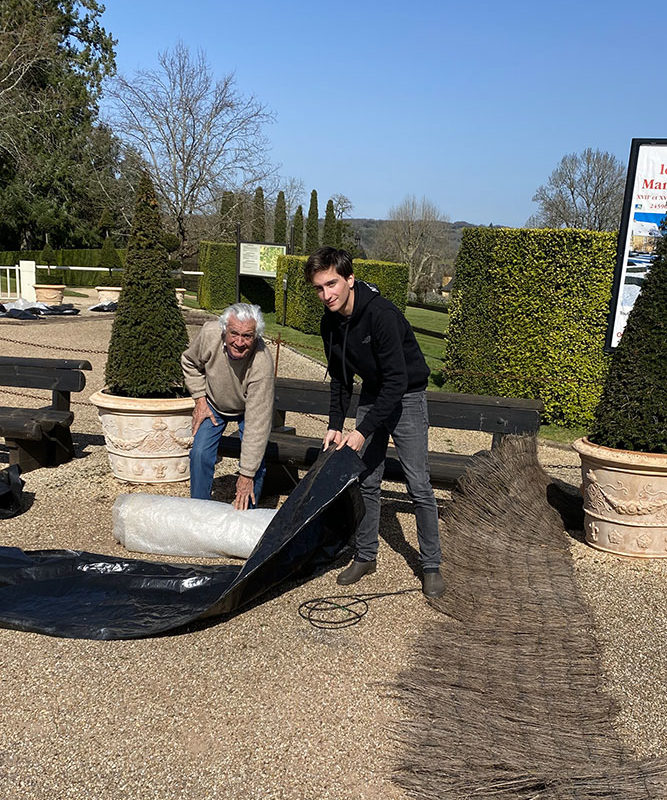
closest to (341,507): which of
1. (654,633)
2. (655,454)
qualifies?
(654,633)

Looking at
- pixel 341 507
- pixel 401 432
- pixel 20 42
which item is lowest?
pixel 341 507

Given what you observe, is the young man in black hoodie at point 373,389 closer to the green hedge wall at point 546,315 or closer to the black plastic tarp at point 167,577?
the black plastic tarp at point 167,577

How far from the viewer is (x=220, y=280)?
22.1 metres

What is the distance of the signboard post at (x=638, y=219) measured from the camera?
6203 millimetres

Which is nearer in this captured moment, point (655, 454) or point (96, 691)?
point (96, 691)

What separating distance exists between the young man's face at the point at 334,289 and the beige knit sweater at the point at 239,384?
0.94 meters

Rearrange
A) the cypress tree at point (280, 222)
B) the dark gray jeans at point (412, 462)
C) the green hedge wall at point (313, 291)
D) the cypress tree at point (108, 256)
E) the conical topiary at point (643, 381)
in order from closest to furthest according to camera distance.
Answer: the dark gray jeans at point (412, 462)
the conical topiary at point (643, 381)
the green hedge wall at point (313, 291)
the cypress tree at point (108, 256)
the cypress tree at point (280, 222)

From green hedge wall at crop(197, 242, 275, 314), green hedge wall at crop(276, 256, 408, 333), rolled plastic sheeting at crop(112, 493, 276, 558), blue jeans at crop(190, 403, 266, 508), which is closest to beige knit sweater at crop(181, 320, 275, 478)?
blue jeans at crop(190, 403, 266, 508)

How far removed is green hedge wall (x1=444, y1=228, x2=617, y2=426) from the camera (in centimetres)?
929

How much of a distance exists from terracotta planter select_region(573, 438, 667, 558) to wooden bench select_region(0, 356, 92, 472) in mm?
4031

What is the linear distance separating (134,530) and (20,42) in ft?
92.2

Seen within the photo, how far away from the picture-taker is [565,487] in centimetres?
614

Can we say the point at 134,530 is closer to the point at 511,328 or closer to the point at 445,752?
the point at 445,752

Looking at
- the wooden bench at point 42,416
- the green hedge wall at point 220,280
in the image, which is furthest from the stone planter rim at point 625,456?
the green hedge wall at point 220,280
